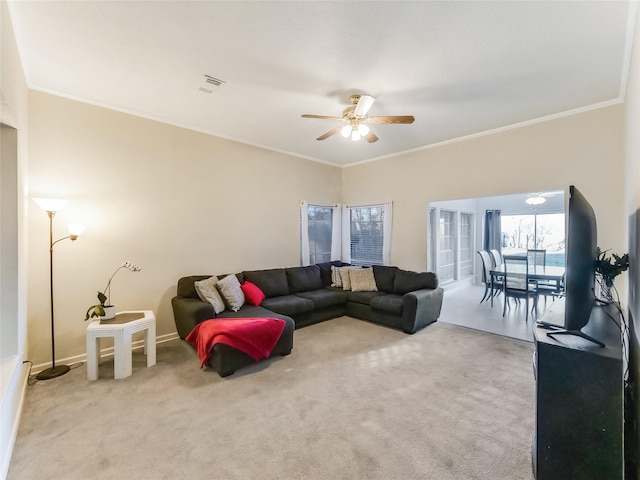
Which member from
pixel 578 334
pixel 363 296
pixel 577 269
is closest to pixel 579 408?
pixel 578 334

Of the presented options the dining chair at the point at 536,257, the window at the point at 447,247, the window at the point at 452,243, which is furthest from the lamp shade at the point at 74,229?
the dining chair at the point at 536,257

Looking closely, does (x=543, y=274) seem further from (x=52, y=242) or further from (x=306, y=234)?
(x=52, y=242)

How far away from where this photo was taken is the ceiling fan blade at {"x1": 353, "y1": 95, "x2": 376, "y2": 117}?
2740 millimetres

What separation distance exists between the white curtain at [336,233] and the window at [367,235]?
25 cm

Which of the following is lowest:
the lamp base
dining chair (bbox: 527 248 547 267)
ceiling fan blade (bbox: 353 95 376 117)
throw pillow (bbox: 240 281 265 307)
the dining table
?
the lamp base

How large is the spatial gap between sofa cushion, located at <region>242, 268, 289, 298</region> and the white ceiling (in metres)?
2.36

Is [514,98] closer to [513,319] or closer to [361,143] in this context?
[361,143]

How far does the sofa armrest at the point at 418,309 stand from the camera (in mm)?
3963

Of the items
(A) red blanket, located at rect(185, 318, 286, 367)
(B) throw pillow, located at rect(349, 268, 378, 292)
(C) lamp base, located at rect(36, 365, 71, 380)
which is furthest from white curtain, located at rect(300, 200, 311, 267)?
(C) lamp base, located at rect(36, 365, 71, 380)

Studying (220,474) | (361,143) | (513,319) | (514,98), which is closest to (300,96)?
(361,143)

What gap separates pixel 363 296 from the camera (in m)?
4.67

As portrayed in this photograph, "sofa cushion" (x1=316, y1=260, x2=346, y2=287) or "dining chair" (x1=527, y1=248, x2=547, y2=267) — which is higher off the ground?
"dining chair" (x1=527, y1=248, x2=547, y2=267)

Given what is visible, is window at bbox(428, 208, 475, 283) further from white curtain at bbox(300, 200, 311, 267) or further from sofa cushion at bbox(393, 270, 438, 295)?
white curtain at bbox(300, 200, 311, 267)

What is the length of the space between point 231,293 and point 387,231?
3116 millimetres
